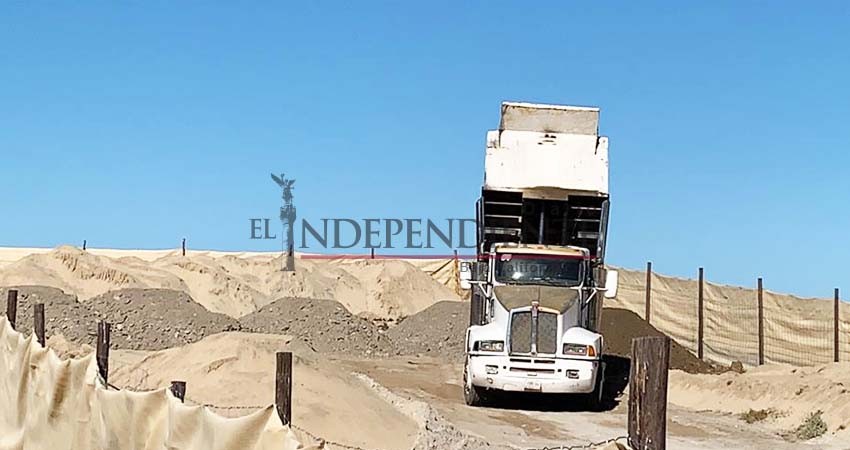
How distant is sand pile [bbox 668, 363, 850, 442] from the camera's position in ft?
60.0

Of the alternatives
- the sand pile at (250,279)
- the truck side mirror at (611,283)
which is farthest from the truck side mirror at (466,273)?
the sand pile at (250,279)

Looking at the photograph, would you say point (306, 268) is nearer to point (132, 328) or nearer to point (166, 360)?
point (132, 328)

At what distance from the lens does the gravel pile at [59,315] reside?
27297mm

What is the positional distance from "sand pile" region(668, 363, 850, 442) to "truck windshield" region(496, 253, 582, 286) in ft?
15.0

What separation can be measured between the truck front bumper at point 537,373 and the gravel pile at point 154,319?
1395 centimetres

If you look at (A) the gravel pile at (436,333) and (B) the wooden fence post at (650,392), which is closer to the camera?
(B) the wooden fence post at (650,392)

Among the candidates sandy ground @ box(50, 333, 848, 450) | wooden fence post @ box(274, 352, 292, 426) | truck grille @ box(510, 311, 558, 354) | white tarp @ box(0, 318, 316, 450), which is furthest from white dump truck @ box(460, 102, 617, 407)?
white tarp @ box(0, 318, 316, 450)

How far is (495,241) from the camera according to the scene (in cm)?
1923

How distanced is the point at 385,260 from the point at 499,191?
3379 cm

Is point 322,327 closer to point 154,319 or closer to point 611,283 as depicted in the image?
point 154,319

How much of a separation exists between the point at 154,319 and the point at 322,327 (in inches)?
207

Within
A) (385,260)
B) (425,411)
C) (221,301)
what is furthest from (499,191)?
(385,260)

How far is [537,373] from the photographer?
17453 mm

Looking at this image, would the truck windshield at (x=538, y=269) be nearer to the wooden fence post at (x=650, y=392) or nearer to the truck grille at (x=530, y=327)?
the truck grille at (x=530, y=327)
